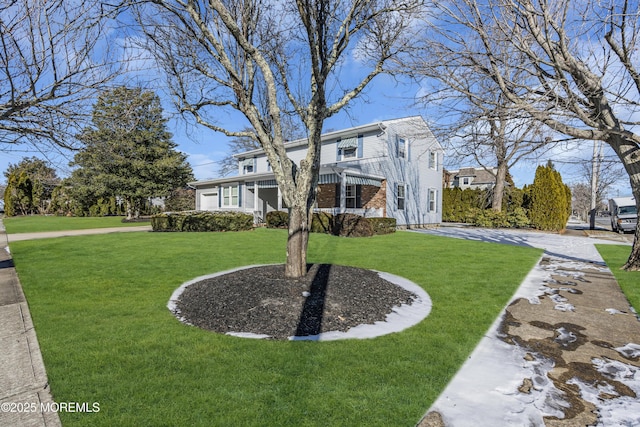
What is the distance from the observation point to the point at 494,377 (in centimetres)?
286

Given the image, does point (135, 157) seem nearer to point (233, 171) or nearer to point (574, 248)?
point (233, 171)

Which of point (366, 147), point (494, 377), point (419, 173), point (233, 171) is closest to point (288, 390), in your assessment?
point (494, 377)

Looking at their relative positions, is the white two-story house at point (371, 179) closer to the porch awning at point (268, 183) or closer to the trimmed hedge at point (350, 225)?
the porch awning at point (268, 183)

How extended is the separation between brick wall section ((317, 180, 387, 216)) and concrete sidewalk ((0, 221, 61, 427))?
14769 millimetres

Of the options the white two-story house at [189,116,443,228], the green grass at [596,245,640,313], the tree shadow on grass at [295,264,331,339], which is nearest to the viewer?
the tree shadow on grass at [295,264,331,339]

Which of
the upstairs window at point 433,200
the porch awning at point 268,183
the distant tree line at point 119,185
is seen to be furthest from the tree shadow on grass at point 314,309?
the upstairs window at point 433,200

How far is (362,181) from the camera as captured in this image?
1584 cm

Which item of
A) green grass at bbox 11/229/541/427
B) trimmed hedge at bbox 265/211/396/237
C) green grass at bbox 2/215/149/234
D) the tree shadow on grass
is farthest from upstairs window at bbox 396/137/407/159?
green grass at bbox 2/215/149/234

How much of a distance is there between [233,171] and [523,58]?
34.2m

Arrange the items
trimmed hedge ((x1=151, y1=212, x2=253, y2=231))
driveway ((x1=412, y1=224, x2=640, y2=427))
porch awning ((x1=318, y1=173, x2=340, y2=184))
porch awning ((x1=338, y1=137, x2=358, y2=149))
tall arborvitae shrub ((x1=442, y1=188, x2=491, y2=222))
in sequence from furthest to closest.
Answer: tall arborvitae shrub ((x1=442, y1=188, x2=491, y2=222)) → porch awning ((x1=338, y1=137, x2=358, y2=149)) → trimmed hedge ((x1=151, y1=212, x2=253, y2=231)) → porch awning ((x1=318, y1=173, x2=340, y2=184)) → driveway ((x1=412, y1=224, x2=640, y2=427))

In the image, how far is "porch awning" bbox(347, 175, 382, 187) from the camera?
1512cm

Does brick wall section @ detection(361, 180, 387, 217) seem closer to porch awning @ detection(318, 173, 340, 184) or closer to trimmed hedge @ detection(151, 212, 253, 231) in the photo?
porch awning @ detection(318, 173, 340, 184)

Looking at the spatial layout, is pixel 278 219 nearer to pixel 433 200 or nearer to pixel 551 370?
pixel 433 200

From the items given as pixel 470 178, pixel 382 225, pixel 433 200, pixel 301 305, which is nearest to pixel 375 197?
pixel 382 225
